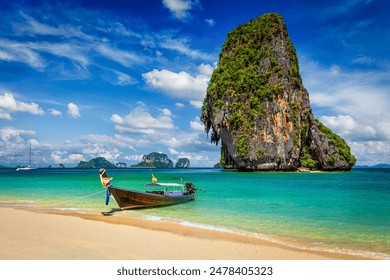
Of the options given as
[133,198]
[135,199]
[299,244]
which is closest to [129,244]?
[299,244]

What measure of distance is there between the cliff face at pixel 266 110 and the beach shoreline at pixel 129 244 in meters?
50.0

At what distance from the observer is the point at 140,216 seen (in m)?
14.4

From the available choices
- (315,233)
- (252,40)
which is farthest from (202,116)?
(315,233)

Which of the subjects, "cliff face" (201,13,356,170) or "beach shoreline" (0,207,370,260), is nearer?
"beach shoreline" (0,207,370,260)

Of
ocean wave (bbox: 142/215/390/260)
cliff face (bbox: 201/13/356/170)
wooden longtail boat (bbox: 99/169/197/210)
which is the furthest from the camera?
cliff face (bbox: 201/13/356/170)

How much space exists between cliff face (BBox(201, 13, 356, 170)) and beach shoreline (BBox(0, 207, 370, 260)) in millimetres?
50007

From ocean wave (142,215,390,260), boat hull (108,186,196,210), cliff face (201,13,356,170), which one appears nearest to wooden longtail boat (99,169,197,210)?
boat hull (108,186,196,210)

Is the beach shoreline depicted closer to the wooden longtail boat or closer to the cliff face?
the wooden longtail boat

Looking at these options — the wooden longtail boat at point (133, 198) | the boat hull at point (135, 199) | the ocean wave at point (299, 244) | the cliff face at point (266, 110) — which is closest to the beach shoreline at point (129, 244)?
the ocean wave at point (299, 244)

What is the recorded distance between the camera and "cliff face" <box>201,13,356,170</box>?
59.4m

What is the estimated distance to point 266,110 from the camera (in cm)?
6012

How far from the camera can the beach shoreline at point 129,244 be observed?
730 cm
